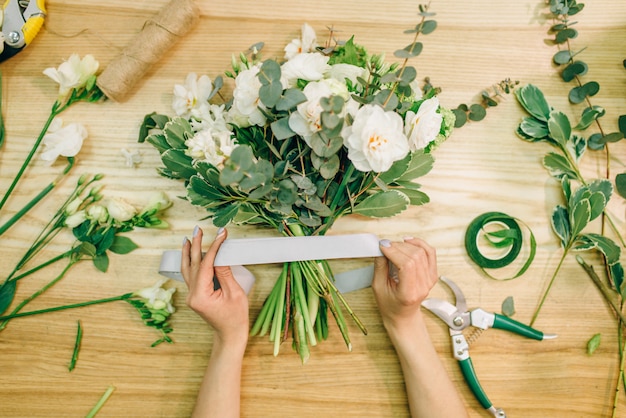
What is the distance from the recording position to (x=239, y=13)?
0.96 meters

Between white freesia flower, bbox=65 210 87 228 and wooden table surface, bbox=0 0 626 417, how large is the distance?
2.4 inches

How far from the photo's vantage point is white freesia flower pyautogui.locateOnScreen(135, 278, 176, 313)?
87 centimetres

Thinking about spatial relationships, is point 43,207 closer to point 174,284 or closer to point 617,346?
point 174,284

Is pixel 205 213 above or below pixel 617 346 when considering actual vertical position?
above

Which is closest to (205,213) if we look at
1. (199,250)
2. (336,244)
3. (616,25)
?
(199,250)

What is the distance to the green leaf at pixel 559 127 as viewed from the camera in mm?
906

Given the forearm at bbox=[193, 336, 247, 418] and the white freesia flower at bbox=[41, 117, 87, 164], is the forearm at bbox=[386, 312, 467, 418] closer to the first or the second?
the forearm at bbox=[193, 336, 247, 418]

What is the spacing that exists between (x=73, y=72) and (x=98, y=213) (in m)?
0.29

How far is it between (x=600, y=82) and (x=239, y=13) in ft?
2.64

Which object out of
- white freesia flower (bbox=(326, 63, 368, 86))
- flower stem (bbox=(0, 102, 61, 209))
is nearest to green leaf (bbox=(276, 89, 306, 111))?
white freesia flower (bbox=(326, 63, 368, 86))

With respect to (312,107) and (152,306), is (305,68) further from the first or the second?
(152,306)

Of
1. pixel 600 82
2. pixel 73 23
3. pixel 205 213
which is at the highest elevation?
pixel 73 23

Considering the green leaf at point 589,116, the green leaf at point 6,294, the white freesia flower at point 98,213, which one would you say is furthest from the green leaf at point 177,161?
the green leaf at point 589,116

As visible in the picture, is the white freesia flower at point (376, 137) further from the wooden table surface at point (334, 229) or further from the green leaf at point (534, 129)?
the green leaf at point (534, 129)
